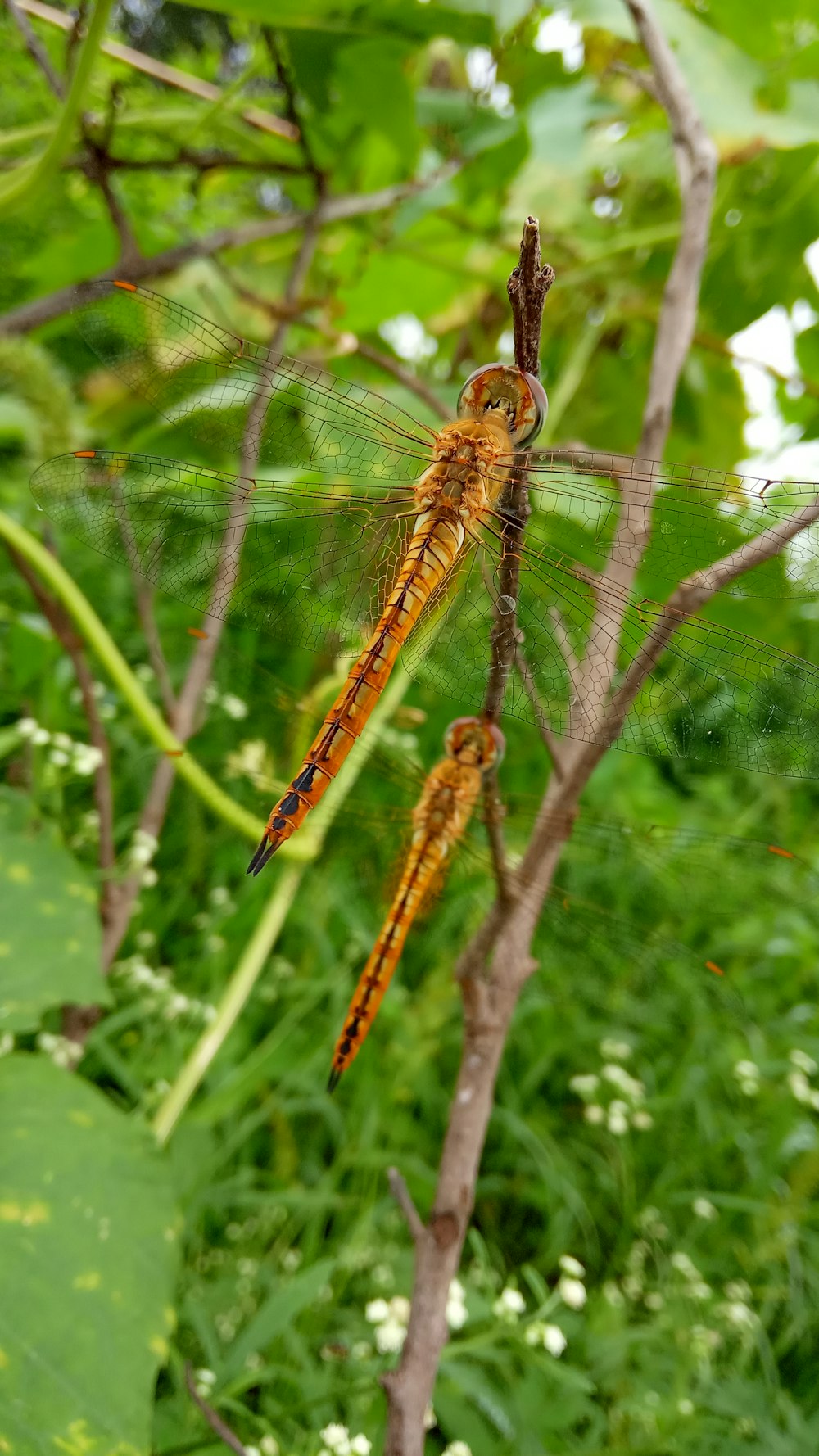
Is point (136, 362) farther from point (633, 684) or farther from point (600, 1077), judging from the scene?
point (600, 1077)

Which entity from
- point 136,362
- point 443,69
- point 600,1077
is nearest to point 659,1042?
point 600,1077

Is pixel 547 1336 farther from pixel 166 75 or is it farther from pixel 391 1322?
pixel 166 75

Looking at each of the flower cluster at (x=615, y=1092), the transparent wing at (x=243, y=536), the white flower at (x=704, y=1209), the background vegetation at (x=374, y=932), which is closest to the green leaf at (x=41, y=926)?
the background vegetation at (x=374, y=932)

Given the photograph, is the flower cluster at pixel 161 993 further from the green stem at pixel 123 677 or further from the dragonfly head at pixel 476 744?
the dragonfly head at pixel 476 744

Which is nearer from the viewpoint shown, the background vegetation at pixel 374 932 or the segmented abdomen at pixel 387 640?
the segmented abdomen at pixel 387 640

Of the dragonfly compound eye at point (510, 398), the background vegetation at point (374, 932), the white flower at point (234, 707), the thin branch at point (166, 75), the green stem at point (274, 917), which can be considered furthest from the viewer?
the white flower at point (234, 707)

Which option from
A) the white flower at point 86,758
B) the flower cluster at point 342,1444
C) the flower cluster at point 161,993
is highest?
the white flower at point 86,758
